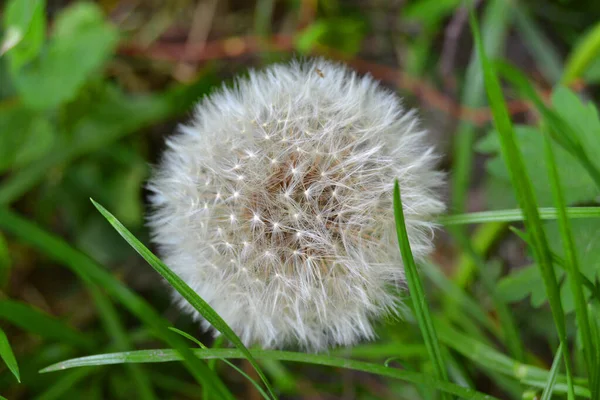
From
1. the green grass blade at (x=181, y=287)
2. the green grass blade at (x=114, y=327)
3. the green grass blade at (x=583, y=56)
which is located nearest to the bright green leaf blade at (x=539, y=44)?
the green grass blade at (x=583, y=56)

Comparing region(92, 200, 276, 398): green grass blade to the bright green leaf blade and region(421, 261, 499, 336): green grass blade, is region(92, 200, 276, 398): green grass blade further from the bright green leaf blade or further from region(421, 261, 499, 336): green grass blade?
the bright green leaf blade

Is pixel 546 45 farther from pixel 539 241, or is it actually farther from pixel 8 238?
pixel 8 238

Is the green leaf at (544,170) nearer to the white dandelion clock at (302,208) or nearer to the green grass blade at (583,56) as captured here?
the white dandelion clock at (302,208)

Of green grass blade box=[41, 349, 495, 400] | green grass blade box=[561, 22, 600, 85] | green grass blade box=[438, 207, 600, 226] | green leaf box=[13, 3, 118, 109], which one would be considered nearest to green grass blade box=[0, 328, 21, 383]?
green grass blade box=[41, 349, 495, 400]

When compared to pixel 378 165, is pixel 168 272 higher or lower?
higher

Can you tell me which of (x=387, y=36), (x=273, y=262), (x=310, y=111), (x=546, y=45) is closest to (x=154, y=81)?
(x=387, y=36)

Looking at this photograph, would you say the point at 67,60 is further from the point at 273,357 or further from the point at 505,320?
the point at 505,320
